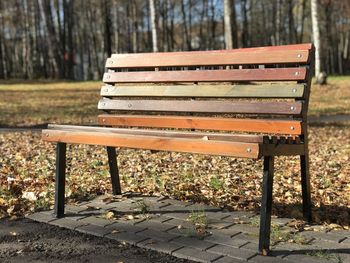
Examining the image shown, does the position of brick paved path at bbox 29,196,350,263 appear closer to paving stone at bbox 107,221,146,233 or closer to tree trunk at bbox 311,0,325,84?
paving stone at bbox 107,221,146,233

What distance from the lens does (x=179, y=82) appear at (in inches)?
185

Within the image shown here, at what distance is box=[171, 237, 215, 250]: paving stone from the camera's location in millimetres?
3505

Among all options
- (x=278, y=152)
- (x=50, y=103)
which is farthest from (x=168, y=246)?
(x=50, y=103)

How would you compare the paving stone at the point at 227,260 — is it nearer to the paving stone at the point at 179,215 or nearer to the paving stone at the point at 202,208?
the paving stone at the point at 179,215

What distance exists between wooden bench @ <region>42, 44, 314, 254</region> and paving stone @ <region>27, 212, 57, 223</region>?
0.07 metres

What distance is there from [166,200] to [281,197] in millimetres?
1075

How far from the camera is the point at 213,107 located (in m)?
4.35

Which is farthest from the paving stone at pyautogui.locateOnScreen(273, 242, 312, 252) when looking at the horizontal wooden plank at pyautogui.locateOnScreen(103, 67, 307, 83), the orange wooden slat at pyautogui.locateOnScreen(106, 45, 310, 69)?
the orange wooden slat at pyautogui.locateOnScreen(106, 45, 310, 69)

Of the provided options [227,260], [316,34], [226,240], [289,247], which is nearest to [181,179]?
[226,240]

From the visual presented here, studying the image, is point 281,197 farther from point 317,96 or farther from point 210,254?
point 317,96

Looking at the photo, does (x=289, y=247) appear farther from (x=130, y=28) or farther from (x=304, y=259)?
(x=130, y=28)

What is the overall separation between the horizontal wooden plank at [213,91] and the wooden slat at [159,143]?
853 mm

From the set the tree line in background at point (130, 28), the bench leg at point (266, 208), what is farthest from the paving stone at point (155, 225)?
the tree line in background at point (130, 28)

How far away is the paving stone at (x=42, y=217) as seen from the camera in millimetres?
4293
